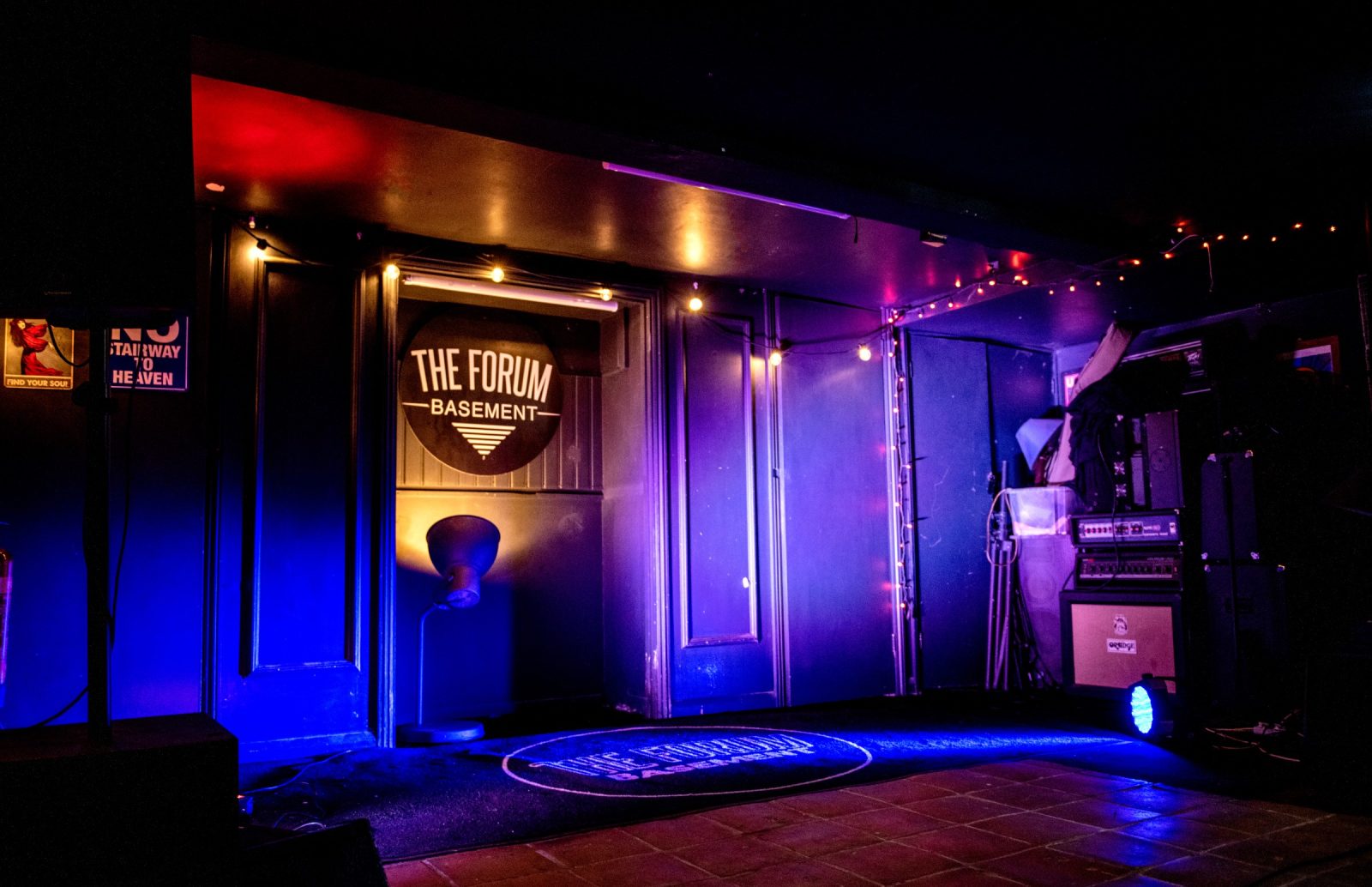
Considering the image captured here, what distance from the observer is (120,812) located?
1572mm

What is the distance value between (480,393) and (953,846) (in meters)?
4.18

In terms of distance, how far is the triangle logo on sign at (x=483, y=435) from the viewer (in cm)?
598

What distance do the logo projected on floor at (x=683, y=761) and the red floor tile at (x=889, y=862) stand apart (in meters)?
0.93

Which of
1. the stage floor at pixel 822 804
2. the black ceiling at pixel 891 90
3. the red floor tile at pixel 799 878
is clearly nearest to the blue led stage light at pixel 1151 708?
the stage floor at pixel 822 804

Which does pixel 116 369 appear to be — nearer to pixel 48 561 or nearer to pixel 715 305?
pixel 48 561

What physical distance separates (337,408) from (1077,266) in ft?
15.2

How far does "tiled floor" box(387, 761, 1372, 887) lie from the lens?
271 centimetres

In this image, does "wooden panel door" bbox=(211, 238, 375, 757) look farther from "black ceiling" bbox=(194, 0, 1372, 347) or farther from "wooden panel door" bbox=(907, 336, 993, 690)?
"wooden panel door" bbox=(907, 336, 993, 690)

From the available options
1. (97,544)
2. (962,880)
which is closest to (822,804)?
(962,880)

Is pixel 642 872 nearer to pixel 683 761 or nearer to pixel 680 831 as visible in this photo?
pixel 680 831

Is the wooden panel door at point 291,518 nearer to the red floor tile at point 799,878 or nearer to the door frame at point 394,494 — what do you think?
the door frame at point 394,494

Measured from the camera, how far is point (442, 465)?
5.91 m

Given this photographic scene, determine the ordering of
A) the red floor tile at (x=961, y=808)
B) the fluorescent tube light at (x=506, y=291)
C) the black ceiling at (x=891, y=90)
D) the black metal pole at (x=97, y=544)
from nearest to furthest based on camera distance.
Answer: the black metal pole at (x=97, y=544), the black ceiling at (x=891, y=90), the red floor tile at (x=961, y=808), the fluorescent tube light at (x=506, y=291)

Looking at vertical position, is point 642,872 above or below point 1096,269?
below
